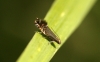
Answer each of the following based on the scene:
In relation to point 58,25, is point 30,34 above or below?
below

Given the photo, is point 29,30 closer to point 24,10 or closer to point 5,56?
point 24,10

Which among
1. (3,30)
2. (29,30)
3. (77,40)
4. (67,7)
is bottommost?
(3,30)

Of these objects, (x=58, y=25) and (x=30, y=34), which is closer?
(x=58, y=25)

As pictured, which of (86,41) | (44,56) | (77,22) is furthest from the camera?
(86,41)

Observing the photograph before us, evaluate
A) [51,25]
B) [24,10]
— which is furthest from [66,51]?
[51,25]

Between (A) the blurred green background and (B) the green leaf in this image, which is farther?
(A) the blurred green background

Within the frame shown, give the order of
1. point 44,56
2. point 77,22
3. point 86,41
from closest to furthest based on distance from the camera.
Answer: point 77,22 → point 44,56 → point 86,41
